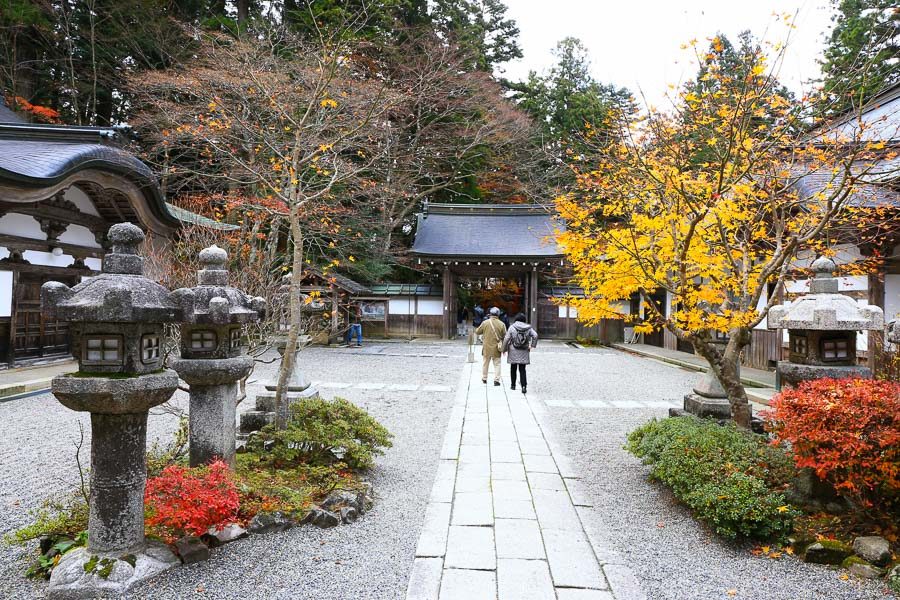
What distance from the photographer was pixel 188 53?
16.6 meters

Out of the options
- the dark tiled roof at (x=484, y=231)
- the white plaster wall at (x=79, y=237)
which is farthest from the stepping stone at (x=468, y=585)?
the dark tiled roof at (x=484, y=231)

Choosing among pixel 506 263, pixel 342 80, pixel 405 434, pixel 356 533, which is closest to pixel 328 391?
pixel 405 434

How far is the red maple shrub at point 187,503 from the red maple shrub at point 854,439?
12.7ft

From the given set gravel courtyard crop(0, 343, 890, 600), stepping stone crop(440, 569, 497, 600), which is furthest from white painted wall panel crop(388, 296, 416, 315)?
stepping stone crop(440, 569, 497, 600)

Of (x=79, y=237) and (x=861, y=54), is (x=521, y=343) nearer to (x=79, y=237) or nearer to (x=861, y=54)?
(x=861, y=54)

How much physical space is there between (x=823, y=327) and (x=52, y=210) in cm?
1367

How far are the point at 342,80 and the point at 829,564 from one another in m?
12.4

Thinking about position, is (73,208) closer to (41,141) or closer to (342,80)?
(41,141)

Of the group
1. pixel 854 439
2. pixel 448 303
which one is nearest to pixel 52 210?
pixel 854 439

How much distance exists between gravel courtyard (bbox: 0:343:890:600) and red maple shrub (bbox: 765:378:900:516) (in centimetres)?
62

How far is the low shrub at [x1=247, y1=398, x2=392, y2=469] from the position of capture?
4426 mm

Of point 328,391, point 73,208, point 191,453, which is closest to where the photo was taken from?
point 191,453

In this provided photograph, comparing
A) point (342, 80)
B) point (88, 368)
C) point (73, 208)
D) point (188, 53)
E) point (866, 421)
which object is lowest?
point (866, 421)

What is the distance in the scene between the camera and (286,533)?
3488 mm
